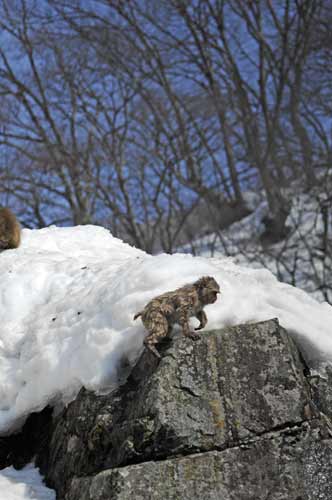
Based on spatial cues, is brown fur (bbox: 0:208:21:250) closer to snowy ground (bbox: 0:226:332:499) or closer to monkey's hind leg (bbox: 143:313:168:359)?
snowy ground (bbox: 0:226:332:499)

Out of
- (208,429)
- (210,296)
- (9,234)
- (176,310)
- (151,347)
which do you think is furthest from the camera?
(9,234)

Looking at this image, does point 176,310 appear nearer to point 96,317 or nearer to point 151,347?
point 151,347

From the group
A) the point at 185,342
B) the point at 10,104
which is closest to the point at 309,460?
the point at 185,342

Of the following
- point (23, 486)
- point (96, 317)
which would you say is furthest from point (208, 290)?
point (23, 486)

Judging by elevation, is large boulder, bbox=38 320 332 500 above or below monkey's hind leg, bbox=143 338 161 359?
below

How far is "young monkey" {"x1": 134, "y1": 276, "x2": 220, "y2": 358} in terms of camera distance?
2.80 meters

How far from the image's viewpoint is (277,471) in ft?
8.15

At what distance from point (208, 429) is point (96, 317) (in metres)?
0.92

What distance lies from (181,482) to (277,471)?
1.38 ft

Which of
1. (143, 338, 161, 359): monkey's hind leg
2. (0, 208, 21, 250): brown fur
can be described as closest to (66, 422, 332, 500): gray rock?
(143, 338, 161, 359): monkey's hind leg

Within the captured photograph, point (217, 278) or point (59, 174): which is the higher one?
point (59, 174)

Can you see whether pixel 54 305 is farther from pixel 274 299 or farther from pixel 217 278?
pixel 274 299

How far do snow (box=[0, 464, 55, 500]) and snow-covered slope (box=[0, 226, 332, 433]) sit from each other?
266 millimetres

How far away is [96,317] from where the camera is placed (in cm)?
315
